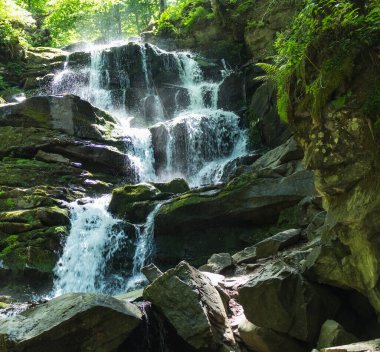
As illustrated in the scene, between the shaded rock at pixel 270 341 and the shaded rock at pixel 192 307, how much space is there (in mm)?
383

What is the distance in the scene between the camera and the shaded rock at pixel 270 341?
5.26 metres

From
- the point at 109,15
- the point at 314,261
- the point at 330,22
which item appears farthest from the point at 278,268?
the point at 109,15

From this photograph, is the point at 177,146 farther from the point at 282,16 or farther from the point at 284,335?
the point at 284,335

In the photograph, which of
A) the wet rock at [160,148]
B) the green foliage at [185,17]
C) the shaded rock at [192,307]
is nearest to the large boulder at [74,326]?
the shaded rock at [192,307]

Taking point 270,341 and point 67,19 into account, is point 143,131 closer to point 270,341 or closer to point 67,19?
point 270,341

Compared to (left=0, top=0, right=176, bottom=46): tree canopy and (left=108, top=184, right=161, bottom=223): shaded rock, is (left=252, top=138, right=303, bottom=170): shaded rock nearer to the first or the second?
(left=108, top=184, right=161, bottom=223): shaded rock

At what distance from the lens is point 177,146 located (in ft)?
56.0

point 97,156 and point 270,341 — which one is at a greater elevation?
point 97,156

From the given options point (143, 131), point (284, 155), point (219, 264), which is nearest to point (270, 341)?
point (219, 264)

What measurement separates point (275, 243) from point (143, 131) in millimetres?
11371

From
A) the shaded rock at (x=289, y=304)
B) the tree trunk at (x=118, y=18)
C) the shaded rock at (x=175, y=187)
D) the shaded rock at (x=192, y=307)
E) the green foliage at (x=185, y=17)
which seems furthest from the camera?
the tree trunk at (x=118, y=18)

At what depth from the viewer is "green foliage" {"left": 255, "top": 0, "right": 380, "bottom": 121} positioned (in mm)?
4402

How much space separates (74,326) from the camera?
534 cm

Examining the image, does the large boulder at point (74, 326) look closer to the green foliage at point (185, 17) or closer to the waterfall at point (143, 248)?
the waterfall at point (143, 248)
